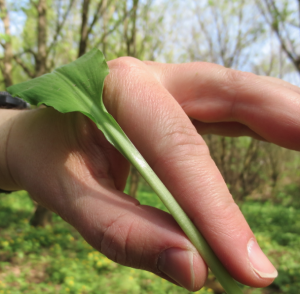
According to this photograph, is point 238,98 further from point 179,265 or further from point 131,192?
point 131,192

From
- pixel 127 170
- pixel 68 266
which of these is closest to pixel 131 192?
pixel 68 266

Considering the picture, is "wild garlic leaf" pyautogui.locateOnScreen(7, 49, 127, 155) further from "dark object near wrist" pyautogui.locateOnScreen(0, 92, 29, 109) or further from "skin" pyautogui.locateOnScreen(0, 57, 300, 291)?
"dark object near wrist" pyautogui.locateOnScreen(0, 92, 29, 109)

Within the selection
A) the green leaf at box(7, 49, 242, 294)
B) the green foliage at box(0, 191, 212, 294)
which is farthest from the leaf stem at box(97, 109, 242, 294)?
the green foliage at box(0, 191, 212, 294)

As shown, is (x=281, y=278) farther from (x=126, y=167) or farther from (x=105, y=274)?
(x=126, y=167)

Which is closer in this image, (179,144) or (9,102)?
(179,144)

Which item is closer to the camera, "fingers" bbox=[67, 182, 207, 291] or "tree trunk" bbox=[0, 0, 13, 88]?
"fingers" bbox=[67, 182, 207, 291]

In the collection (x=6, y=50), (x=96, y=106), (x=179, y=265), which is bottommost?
(x=179, y=265)

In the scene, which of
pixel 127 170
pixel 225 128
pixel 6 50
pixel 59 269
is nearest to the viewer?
pixel 127 170
